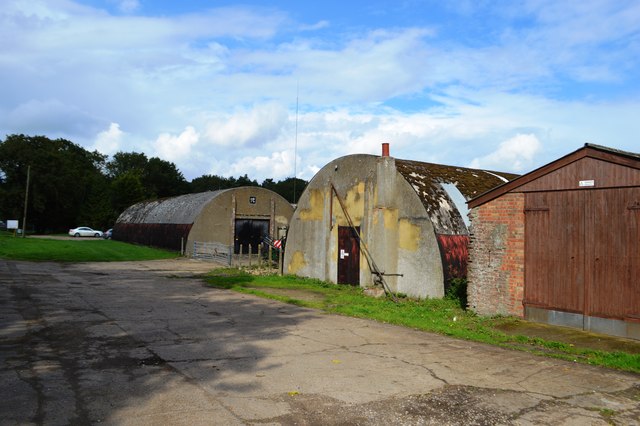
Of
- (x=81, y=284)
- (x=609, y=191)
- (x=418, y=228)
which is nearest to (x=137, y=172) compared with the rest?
(x=81, y=284)

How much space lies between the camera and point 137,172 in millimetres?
95250

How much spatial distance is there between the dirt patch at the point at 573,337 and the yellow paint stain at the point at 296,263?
1161cm

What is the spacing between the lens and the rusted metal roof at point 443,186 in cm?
1675

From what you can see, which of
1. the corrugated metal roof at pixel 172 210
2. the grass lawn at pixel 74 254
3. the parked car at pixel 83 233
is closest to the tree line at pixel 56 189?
the parked car at pixel 83 233

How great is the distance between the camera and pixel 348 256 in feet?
64.1

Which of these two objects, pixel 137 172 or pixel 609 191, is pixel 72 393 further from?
pixel 137 172

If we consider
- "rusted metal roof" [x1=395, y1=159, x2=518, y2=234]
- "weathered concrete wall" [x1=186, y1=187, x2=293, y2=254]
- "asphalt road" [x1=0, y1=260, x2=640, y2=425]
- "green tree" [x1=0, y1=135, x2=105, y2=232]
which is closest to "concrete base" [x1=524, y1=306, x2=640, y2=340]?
"asphalt road" [x1=0, y1=260, x2=640, y2=425]

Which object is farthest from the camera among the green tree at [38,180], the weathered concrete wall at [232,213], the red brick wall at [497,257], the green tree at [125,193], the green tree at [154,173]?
the green tree at [154,173]

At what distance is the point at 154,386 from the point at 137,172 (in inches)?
3713

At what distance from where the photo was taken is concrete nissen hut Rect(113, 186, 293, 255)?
3444cm

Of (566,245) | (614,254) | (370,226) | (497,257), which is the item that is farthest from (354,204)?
(614,254)

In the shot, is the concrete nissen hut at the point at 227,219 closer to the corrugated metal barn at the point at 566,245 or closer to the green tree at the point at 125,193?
the corrugated metal barn at the point at 566,245

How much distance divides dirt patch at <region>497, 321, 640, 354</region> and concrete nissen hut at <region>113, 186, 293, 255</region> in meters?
23.0

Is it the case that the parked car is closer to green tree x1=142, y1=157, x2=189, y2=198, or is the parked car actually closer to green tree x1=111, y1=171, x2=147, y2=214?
green tree x1=111, y1=171, x2=147, y2=214
